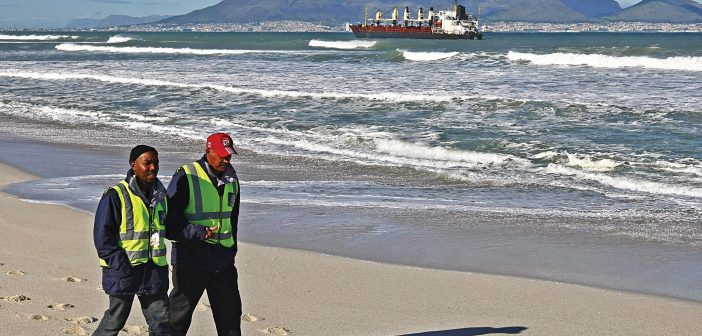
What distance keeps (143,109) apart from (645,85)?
49.7 ft

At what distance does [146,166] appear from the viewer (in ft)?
15.1

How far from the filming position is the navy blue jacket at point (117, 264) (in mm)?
4582

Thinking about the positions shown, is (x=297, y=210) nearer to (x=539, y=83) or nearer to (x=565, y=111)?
(x=565, y=111)

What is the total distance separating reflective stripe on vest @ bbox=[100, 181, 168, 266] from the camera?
4.61 meters

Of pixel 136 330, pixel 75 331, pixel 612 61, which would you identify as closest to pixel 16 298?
pixel 75 331

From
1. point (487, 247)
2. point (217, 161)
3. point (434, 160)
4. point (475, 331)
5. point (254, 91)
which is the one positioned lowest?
point (254, 91)

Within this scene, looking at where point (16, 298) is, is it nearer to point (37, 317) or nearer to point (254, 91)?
point (37, 317)

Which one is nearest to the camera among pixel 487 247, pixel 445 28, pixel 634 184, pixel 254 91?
pixel 487 247

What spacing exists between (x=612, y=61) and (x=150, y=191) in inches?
1803

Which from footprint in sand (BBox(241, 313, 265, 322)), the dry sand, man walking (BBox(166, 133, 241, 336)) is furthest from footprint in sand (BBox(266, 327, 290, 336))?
man walking (BBox(166, 133, 241, 336))

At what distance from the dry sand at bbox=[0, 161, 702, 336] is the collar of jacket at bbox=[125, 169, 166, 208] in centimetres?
145

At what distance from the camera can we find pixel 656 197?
11758 mm

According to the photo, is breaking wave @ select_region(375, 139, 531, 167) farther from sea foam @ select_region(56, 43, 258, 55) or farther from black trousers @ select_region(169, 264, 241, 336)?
sea foam @ select_region(56, 43, 258, 55)

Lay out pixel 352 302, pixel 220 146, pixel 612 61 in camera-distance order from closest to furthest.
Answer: pixel 220 146, pixel 352 302, pixel 612 61
